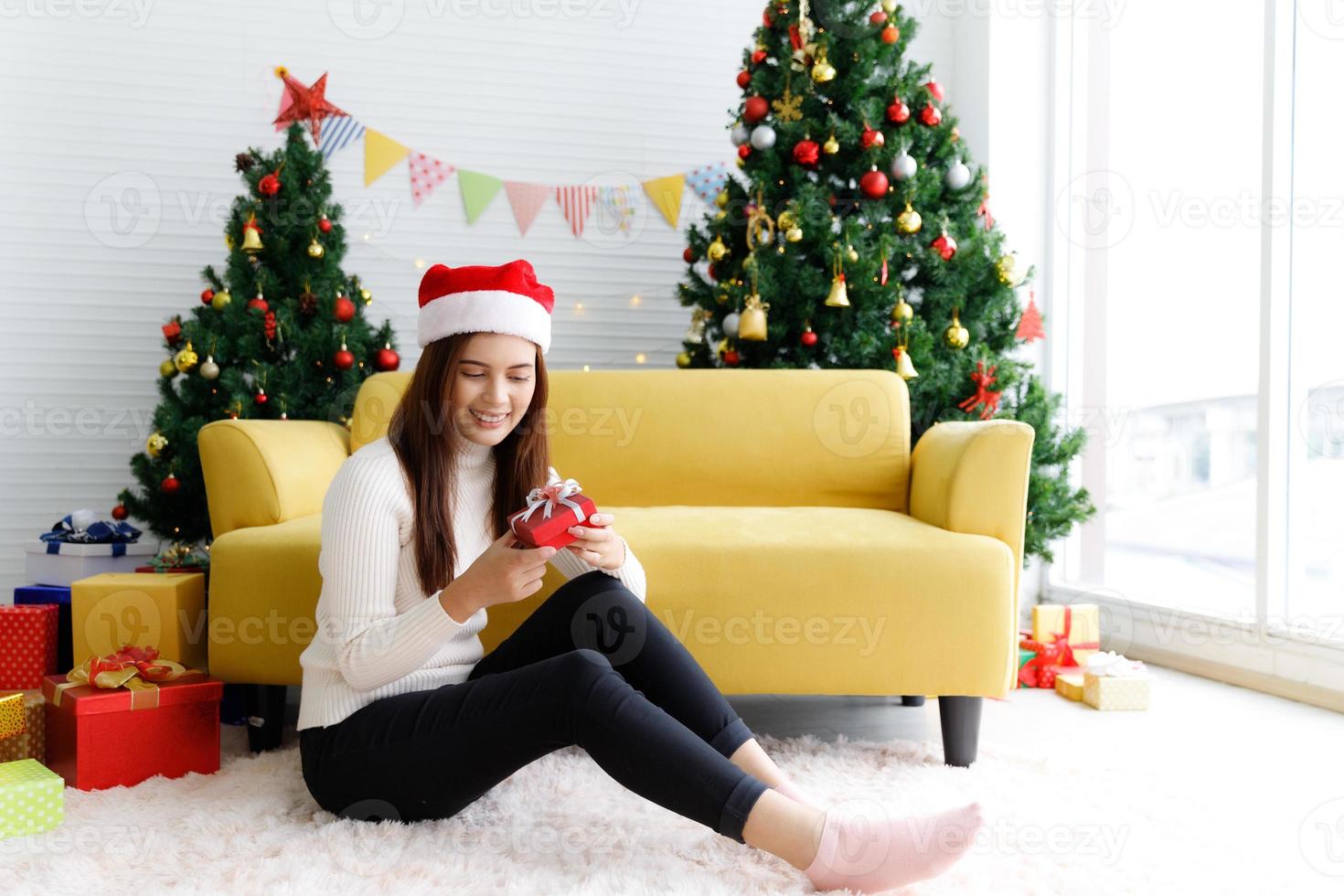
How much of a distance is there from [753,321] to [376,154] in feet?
5.14

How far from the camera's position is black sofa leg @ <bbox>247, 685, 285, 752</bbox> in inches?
80.5

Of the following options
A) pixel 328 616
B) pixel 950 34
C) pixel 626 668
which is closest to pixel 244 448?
pixel 328 616

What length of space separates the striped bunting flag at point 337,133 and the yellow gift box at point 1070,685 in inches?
114

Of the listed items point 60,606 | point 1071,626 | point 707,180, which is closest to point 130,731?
point 60,606

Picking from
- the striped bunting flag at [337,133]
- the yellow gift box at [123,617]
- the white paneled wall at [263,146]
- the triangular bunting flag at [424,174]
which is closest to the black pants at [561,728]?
the yellow gift box at [123,617]

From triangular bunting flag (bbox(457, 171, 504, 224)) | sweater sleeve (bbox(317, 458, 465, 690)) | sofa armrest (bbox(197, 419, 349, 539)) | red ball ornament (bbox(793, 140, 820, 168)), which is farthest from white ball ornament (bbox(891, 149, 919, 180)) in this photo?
sweater sleeve (bbox(317, 458, 465, 690))

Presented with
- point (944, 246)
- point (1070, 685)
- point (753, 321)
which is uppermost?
point (944, 246)

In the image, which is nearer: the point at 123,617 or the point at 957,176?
the point at 123,617

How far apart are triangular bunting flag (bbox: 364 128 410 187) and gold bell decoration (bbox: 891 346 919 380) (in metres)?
1.94

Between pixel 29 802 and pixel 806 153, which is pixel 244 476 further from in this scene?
pixel 806 153

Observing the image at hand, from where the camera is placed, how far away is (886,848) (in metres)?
1.30

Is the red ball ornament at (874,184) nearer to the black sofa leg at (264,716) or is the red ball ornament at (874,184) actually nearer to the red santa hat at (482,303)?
the red santa hat at (482,303)

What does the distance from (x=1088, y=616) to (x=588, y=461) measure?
1482 mm

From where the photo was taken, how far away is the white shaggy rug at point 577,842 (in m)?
1.37
